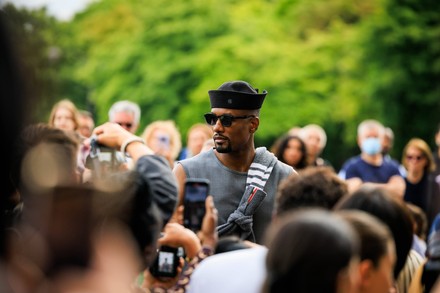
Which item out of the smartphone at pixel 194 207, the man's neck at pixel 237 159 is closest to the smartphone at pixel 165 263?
the smartphone at pixel 194 207

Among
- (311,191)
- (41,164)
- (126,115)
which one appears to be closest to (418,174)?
(126,115)

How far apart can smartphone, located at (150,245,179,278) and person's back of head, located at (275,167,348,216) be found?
48 cm

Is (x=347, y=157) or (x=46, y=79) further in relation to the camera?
(x=347, y=157)

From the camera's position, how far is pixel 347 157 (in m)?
53.4

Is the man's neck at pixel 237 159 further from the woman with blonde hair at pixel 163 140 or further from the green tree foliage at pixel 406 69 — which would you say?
the green tree foliage at pixel 406 69

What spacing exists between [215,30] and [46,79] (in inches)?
2047

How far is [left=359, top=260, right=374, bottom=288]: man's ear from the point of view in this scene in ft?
11.8

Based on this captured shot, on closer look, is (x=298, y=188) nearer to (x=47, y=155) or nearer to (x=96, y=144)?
(x=96, y=144)

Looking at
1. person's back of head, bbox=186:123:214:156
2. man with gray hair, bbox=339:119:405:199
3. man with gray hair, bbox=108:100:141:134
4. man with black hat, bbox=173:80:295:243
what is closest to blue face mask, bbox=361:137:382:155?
man with gray hair, bbox=339:119:405:199

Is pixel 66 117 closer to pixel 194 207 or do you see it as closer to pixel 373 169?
pixel 373 169

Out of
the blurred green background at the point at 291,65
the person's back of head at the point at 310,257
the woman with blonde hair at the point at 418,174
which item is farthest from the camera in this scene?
the blurred green background at the point at 291,65

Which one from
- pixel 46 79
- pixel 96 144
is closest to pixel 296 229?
pixel 46 79

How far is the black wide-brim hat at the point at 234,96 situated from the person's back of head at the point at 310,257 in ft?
13.3

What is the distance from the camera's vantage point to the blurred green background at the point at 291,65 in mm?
44562
